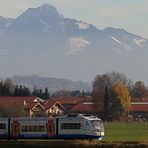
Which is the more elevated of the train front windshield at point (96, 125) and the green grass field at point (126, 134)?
the train front windshield at point (96, 125)

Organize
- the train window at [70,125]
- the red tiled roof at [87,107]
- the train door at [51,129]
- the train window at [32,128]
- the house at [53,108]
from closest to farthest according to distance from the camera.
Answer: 1. the train window at [70,125]
2. the train door at [51,129]
3. the train window at [32,128]
4. the red tiled roof at [87,107]
5. the house at [53,108]

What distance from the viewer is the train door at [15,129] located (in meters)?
56.2

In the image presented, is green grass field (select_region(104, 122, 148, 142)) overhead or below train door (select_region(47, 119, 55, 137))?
below

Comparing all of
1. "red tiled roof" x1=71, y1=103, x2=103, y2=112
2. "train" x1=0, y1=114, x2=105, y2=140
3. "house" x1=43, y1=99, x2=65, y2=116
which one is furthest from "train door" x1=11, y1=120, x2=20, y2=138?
"house" x1=43, y1=99, x2=65, y2=116

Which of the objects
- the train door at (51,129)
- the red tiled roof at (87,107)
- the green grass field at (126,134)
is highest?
the red tiled roof at (87,107)

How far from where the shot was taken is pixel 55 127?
179 ft

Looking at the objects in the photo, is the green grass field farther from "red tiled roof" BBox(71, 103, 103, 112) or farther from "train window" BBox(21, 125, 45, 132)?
"red tiled roof" BBox(71, 103, 103, 112)

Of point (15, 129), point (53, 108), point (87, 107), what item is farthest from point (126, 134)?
point (87, 107)

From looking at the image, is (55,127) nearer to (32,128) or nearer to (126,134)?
(32,128)

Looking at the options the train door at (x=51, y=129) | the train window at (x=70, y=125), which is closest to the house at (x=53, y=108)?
the train door at (x=51, y=129)

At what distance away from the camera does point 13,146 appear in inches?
1937

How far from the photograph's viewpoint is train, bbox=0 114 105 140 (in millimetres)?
53188

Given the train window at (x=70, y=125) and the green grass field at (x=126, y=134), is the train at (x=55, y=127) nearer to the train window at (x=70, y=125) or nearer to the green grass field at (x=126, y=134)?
the train window at (x=70, y=125)

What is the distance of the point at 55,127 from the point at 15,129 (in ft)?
13.8
